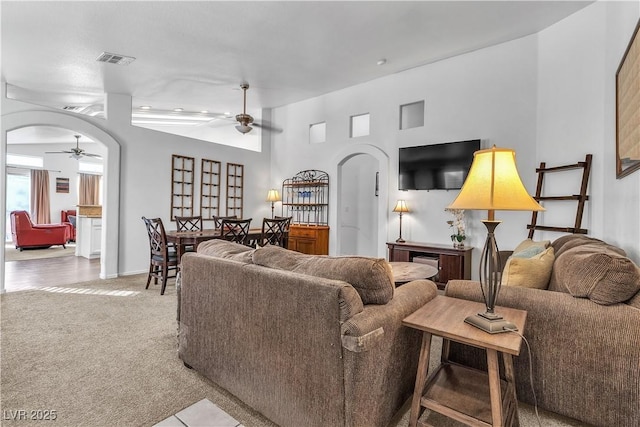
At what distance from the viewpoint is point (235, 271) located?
5.65 feet

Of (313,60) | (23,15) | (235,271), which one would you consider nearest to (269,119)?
(313,60)

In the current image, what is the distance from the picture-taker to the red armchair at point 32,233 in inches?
282

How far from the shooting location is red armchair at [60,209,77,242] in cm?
882

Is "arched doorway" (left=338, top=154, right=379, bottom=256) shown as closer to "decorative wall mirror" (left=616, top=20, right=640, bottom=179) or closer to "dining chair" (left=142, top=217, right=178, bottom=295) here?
"dining chair" (left=142, top=217, right=178, bottom=295)

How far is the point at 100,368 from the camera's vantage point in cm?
214

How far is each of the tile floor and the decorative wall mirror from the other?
2696 mm

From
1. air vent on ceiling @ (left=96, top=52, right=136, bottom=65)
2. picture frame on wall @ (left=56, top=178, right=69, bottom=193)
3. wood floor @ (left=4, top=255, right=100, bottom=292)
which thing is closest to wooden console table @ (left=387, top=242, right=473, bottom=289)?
air vent on ceiling @ (left=96, top=52, right=136, bottom=65)

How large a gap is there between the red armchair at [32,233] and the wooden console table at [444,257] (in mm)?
8126

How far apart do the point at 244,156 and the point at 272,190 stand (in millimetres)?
889

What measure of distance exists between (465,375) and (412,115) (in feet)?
13.0

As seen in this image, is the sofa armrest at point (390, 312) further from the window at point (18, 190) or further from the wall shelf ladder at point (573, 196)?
the window at point (18, 190)

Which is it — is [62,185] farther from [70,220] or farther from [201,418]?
[201,418]

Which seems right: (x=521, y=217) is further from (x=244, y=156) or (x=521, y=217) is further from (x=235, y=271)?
(x=244, y=156)

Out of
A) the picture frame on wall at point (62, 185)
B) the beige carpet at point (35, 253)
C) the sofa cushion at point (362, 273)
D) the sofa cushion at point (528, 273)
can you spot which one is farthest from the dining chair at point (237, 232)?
the picture frame on wall at point (62, 185)
